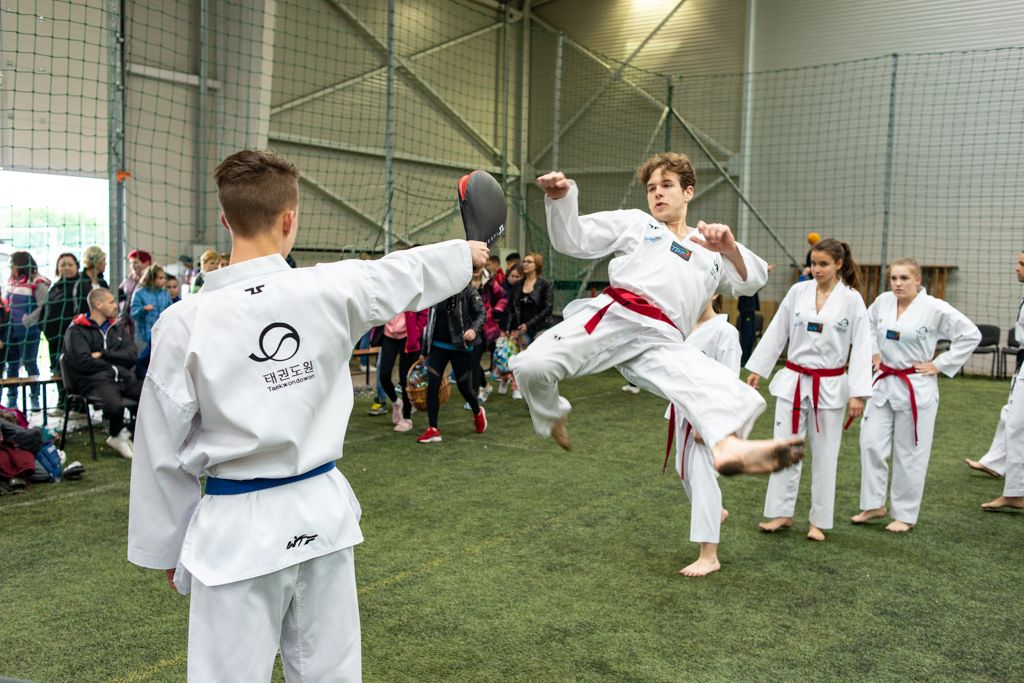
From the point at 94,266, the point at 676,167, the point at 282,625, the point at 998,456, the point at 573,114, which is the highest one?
the point at 573,114

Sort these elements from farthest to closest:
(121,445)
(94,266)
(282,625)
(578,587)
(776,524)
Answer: (94,266) → (121,445) → (776,524) → (578,587) → (282,625)

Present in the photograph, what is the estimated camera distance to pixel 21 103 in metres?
9.43

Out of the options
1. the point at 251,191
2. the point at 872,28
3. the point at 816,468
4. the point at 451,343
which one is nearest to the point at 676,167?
the point at 251,191

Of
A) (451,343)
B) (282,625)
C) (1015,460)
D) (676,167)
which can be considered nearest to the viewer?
(282,625)

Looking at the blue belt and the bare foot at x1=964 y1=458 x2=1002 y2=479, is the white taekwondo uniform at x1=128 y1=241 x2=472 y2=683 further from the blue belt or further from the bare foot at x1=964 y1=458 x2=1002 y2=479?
the bare foot at x1=964 y1=458 x2=1002 y2=479

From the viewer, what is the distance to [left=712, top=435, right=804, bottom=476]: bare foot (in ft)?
7.70

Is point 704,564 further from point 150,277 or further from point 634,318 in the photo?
point 150,277

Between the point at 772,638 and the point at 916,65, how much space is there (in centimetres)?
1153

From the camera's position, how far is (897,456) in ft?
15.8

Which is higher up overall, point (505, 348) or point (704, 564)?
point (505, 348)

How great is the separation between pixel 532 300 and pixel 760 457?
248 inches

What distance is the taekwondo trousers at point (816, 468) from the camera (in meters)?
4.57

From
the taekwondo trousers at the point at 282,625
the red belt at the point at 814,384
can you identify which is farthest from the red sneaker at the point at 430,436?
the taekwondo trousers at the point at 282,625

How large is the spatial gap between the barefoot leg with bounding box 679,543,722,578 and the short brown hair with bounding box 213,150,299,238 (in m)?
2.83
